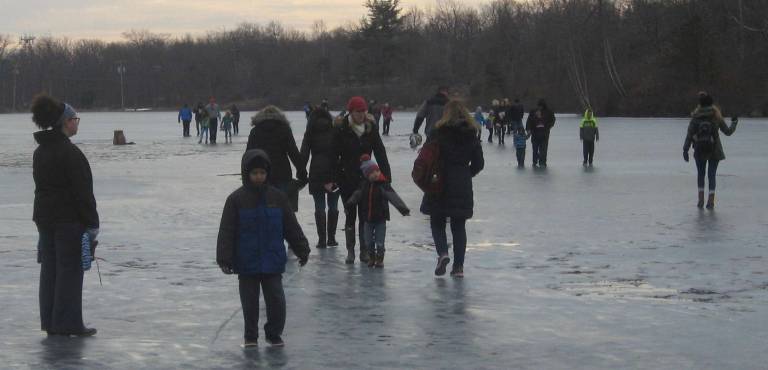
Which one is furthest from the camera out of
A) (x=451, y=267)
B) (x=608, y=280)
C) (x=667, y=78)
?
(x=667, y=78)

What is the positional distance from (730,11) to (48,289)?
8283 cm

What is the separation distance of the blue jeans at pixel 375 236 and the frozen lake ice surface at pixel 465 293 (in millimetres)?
232

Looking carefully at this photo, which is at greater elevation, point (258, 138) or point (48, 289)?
point (258, 138)

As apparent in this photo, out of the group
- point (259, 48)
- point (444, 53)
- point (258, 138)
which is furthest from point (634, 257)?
point (259, 48)

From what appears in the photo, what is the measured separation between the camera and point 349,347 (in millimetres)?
7574

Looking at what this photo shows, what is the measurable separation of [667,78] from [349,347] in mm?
76304

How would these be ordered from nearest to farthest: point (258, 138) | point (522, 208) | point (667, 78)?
point (258, 138) → point (522, 208) → point (667, 78)

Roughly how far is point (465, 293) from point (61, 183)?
128 inches

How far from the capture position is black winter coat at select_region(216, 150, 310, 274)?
733cm

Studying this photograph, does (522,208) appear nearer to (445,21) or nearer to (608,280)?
(608,280)

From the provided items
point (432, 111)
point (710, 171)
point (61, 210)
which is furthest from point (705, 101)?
point (61, 210)

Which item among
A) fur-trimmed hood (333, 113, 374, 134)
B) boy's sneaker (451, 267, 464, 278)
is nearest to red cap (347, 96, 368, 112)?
fur-trimmed hood (333, 113, 374, 134)

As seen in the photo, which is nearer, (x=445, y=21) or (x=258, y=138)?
(x=258, y=138)

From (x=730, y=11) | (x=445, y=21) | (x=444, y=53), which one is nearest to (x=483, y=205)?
(x=730, y=11)
